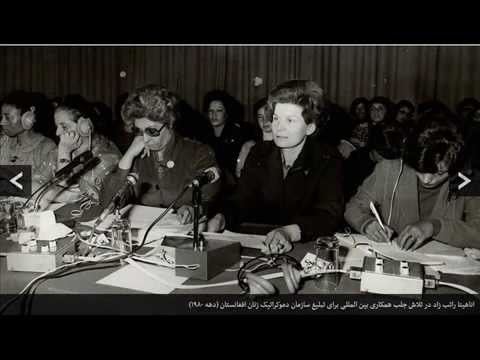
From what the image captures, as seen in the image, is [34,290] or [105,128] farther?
[105,128]

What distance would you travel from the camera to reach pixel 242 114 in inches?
94.6

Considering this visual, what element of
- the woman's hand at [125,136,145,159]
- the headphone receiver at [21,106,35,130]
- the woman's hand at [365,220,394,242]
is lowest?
the woman's hand at [365,220,394,242]

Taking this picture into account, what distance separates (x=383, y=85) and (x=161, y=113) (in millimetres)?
1121

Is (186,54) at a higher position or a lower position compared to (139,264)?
higher

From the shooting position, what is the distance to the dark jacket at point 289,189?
1957mm

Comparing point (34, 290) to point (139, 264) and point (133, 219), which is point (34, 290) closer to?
point (139, 264)

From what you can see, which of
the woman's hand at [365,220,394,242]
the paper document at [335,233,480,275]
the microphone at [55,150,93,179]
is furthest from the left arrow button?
the woman's hand at [365,220,394,242]

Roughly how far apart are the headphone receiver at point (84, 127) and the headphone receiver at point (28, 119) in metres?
0.22

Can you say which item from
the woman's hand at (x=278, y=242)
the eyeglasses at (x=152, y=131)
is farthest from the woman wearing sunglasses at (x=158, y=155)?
the woman's hand at (x=278, y=242)

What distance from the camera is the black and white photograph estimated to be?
54.6 inches

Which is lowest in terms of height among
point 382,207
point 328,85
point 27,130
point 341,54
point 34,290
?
point 34,290

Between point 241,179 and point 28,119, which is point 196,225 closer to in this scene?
point 241,179

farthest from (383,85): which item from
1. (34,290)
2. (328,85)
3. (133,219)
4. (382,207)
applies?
(34,290)

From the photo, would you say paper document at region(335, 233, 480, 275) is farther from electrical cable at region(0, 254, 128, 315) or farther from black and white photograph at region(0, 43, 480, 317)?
electrical cable at region(0, 254, 128, 315)
